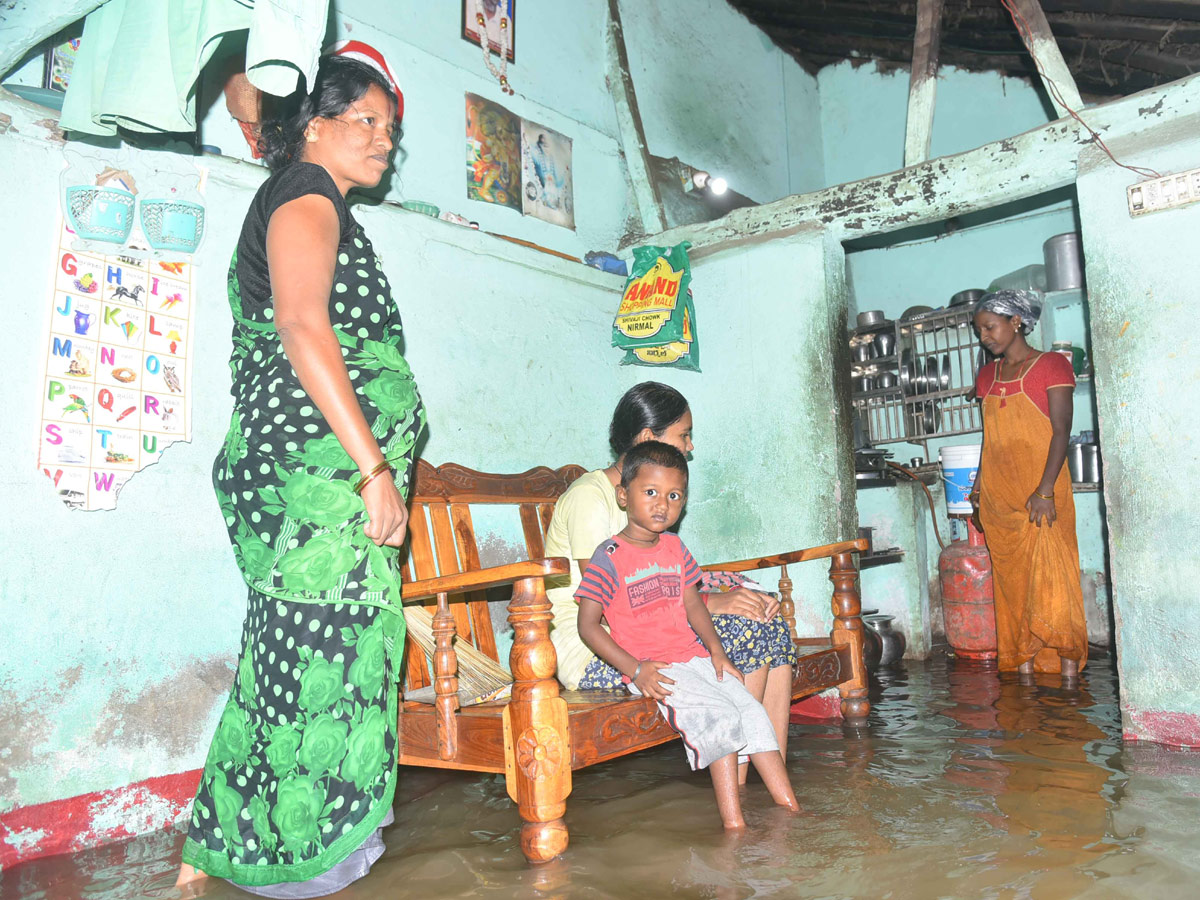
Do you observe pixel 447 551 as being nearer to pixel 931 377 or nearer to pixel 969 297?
pixel 931 377

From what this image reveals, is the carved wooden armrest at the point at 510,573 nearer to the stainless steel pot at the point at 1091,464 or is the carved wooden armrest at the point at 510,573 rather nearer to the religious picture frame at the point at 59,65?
the religious picture frame at the point at 59,65

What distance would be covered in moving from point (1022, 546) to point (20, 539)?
4.51 meters

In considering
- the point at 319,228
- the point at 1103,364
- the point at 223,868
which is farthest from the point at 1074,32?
the point at 223,868

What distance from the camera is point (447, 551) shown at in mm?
3422

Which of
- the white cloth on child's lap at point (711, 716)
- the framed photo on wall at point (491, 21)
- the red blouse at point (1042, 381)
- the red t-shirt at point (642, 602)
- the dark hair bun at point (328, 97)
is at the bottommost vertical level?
the white cloth on child's lap at point (711, 716)

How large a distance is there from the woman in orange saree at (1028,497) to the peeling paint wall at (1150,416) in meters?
1.19

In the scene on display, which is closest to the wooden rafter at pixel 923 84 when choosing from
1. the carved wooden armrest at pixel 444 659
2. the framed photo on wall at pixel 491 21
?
the framed photo on wall at pixel 491 21

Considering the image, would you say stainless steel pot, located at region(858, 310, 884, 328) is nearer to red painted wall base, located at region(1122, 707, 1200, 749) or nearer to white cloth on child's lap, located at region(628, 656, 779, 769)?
red painted wall base, located at region(1122, 707, 1200, 749)

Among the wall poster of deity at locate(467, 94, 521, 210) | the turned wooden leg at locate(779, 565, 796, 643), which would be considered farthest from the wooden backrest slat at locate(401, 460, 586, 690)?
the wall poster of deity at locate(467, 94, 521, 210)

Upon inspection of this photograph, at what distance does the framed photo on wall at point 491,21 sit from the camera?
4.27m

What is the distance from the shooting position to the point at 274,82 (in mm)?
2154

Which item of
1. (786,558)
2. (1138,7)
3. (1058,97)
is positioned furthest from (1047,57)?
(786,558)

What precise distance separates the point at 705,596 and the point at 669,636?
32 centimetres

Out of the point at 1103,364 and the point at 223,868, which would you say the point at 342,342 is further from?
the point at 1103,364
